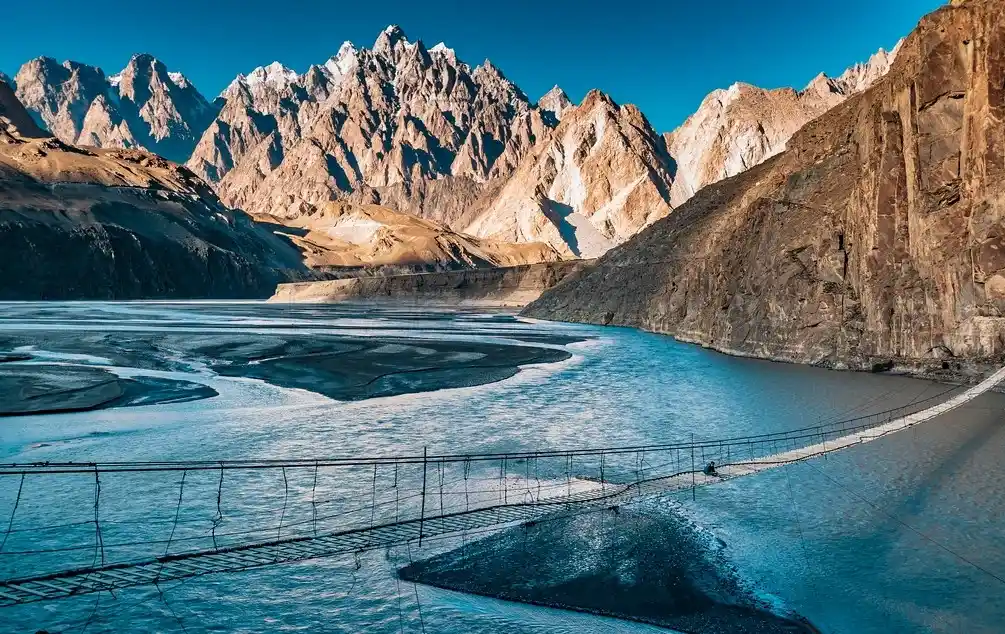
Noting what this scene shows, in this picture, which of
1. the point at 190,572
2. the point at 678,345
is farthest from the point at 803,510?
the point at 678,345

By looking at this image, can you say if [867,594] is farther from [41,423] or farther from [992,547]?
[41,423]

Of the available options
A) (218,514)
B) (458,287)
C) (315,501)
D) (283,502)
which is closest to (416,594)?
(315,501)

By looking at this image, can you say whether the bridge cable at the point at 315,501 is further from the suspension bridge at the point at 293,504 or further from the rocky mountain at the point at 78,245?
the rocky mountain at the point at 78,245

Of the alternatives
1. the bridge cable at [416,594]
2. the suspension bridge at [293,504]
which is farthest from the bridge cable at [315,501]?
the bridge cable at [416,594]

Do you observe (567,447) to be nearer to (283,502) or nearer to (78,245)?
Result: (283,502)

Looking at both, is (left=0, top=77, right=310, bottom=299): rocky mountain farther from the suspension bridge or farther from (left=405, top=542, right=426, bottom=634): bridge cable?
(left=405, top=542, right=426, bottom=634): bridge cable

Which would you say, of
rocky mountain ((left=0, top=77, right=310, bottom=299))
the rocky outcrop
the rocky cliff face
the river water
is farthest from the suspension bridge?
rocky mountain ((left=0, top=77, right=310, bottom=299))
